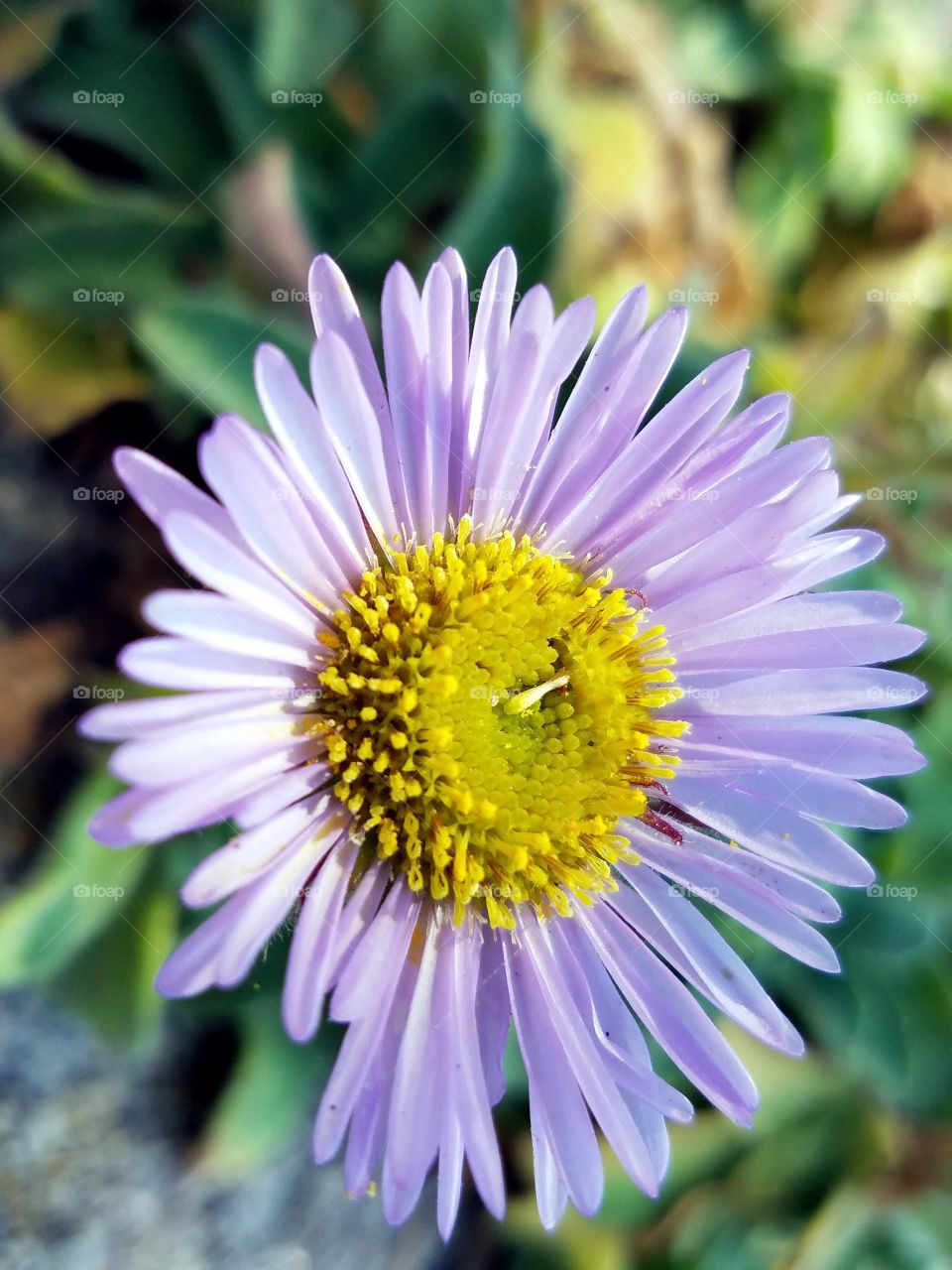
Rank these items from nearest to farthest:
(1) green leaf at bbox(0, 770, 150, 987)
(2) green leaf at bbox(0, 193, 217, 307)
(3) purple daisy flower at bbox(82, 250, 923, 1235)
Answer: (3) purple daisy flower at bbox(82, 250, 923, 1235)
(1) green leaf at bbox(0, 770, 150, 987)
(2) green leaf at bbox(0, 193, 217, 307)

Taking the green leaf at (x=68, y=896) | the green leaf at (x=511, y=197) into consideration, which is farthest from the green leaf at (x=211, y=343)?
the green leaf at (x=68, y=896)

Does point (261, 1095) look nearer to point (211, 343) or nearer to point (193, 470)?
point (193, 470)

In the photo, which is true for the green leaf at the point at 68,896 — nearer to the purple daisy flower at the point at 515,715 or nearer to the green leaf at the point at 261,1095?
the green leaf at the point at 261,1095

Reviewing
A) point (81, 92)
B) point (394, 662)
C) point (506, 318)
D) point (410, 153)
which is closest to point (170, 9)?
point (81, 92)

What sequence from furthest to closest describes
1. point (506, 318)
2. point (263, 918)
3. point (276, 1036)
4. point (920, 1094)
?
point (920, 1094) < point (276, 1036) < point (506, 318) < point (263, 918)

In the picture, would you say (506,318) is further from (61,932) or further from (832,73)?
(832,73)

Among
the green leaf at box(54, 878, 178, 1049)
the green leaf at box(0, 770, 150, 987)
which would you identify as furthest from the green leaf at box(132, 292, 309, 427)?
the green leaf at box(54, 878, 178, 1049)

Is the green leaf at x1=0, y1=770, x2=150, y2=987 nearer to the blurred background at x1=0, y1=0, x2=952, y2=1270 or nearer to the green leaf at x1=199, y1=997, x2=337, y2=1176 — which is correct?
the blurred background at x1=0, y1=0, x2=952, y2=1270
